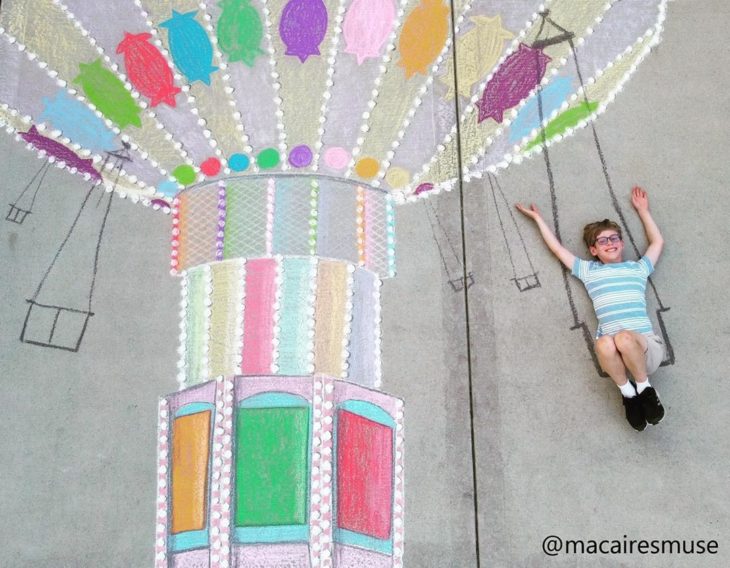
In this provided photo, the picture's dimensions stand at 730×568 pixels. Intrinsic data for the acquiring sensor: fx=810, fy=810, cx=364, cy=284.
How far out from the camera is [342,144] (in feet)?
11.3

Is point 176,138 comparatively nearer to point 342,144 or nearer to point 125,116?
point 125,116

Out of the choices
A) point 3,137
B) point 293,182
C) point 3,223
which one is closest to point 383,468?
point 293,182

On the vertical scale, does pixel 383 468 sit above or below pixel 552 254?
below

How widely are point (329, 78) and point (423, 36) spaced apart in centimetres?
47

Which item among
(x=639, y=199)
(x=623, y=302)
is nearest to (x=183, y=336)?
(x=623, y=302)

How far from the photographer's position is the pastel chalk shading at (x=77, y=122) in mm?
3473

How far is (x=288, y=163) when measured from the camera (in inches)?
133

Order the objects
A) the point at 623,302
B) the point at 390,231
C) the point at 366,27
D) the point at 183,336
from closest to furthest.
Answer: the point at 623,302 < the point at 183,336 < the point at 390,231 < the point at 366,27

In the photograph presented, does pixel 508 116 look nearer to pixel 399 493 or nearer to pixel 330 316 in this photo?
pixel 330 316

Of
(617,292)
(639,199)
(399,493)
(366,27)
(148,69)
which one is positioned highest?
(366,27)

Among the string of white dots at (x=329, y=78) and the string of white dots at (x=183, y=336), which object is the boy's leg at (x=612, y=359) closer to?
the string of white dots at (x=329, y=78)

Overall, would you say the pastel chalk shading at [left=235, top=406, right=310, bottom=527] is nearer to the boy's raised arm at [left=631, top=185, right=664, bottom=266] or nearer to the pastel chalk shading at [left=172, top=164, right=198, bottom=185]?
the pastel chalk shading at [left=172, top=164, right=198, bottom=185]

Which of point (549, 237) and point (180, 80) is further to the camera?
point (180, 80)

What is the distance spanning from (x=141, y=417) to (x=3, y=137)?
4.66 ft
